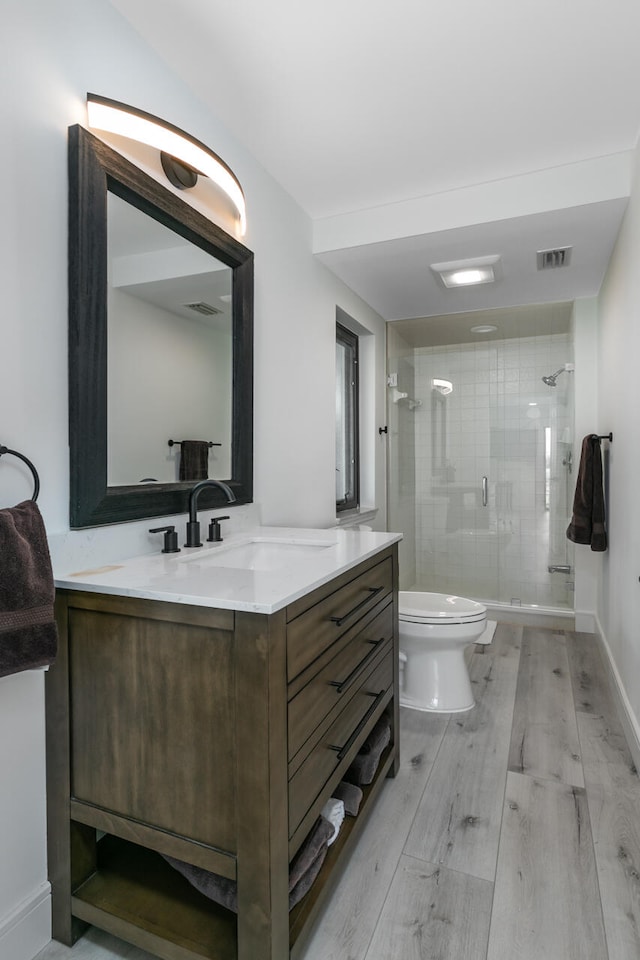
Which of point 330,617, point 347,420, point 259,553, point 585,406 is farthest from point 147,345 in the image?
point 585,406

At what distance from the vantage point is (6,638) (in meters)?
0.97

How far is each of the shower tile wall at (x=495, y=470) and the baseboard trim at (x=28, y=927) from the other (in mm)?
3306

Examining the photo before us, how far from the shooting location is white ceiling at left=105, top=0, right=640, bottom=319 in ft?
4.95

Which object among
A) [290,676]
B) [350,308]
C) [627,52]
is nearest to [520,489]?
[350,308]

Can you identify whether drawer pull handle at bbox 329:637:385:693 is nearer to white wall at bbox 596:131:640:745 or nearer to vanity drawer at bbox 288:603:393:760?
vanity drawer at bbox 288:603:393:760

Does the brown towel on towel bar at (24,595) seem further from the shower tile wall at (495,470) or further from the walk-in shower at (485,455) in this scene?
the shower tile wall at (495,470)

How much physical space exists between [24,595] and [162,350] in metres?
0.87

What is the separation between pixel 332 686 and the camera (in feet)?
4.26

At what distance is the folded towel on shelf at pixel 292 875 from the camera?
3.85 feet

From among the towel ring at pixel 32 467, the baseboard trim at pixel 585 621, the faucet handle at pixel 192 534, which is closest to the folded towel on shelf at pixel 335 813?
the faucet handle at pixel 192 534

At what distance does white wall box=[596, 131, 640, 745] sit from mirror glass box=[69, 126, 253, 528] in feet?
4.98

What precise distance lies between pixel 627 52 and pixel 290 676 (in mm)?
2038

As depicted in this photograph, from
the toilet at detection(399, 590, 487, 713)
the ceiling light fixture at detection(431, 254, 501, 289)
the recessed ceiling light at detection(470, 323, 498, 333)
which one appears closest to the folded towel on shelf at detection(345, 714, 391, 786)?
the toilet at detection(399, 590, 487, 713)

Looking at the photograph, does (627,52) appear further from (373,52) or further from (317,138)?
(317,138)
